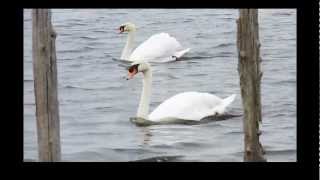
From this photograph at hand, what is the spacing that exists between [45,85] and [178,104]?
0.87m

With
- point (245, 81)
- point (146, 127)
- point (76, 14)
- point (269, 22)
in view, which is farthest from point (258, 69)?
point (76, 14)

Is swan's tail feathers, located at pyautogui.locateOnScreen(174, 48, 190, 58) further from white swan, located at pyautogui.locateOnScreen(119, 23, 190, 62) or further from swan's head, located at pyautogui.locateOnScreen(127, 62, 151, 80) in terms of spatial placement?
swan's head, located at pyautogui.locateOnScreen(127, 62, 151, 80)

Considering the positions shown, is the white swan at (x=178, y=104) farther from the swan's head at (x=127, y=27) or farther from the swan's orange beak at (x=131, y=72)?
the swan's head at (x=127, y=27)

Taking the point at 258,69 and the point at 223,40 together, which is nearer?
the point at 258,69

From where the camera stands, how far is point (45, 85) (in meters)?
5.05

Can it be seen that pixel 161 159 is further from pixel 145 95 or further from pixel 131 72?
pixel 131 72

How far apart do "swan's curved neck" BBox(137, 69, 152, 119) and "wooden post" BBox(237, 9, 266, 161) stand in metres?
0.67

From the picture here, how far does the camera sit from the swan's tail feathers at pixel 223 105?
5395mm

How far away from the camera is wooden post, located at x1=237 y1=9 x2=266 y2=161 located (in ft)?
16.1

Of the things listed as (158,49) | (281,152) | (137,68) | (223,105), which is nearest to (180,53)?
(158,49)

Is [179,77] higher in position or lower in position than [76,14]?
lower
